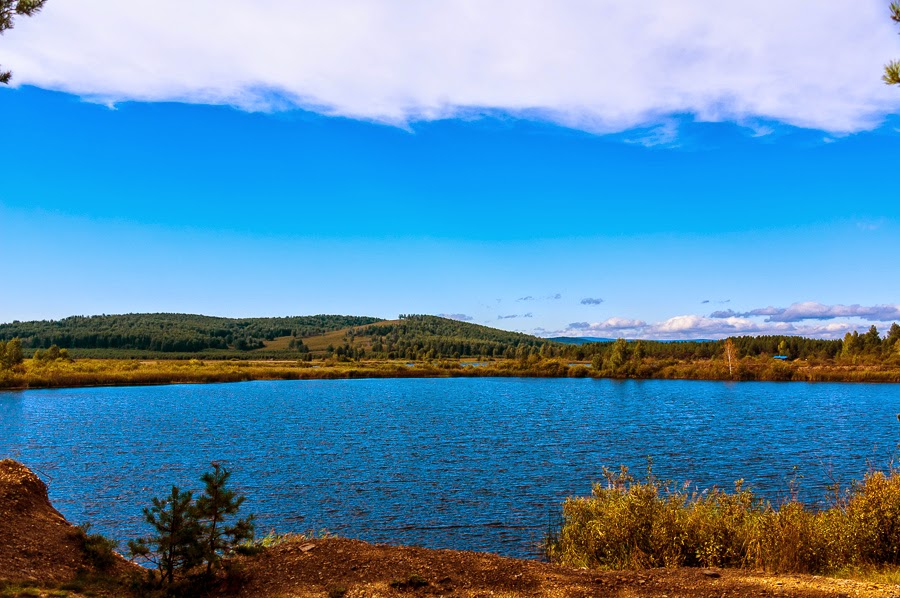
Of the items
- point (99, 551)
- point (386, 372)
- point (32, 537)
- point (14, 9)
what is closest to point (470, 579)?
point (99, 551)

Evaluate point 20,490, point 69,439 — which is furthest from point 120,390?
point 20,490

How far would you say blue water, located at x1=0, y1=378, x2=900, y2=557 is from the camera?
2409cm

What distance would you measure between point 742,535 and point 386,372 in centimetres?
13511

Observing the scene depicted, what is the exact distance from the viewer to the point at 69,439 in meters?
45.7

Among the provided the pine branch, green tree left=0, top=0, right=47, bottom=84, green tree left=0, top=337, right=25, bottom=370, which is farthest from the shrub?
green tree left=0, top=337, right=25, bottom=370

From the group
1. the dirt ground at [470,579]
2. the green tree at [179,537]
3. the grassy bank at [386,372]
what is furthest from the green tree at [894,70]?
the grassy bank at [386,372]

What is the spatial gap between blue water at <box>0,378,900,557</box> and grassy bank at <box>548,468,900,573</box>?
5.04 meters

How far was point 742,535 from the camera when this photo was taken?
46.8ft

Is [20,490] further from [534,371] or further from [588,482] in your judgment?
[534,371]

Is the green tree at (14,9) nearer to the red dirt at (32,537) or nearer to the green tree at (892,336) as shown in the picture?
the red dirt at (32,537)

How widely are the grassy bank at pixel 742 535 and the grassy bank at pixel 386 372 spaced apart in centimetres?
10755

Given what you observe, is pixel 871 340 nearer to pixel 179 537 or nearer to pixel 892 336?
pixel 892 336

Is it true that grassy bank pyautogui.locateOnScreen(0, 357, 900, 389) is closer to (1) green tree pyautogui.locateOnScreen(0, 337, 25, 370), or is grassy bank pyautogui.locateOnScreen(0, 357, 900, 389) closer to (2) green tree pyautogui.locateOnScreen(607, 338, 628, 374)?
(1) green tree pyautogui.locateOnScreen(0, 337, 25, 370)

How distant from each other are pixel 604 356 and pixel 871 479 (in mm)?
134333
